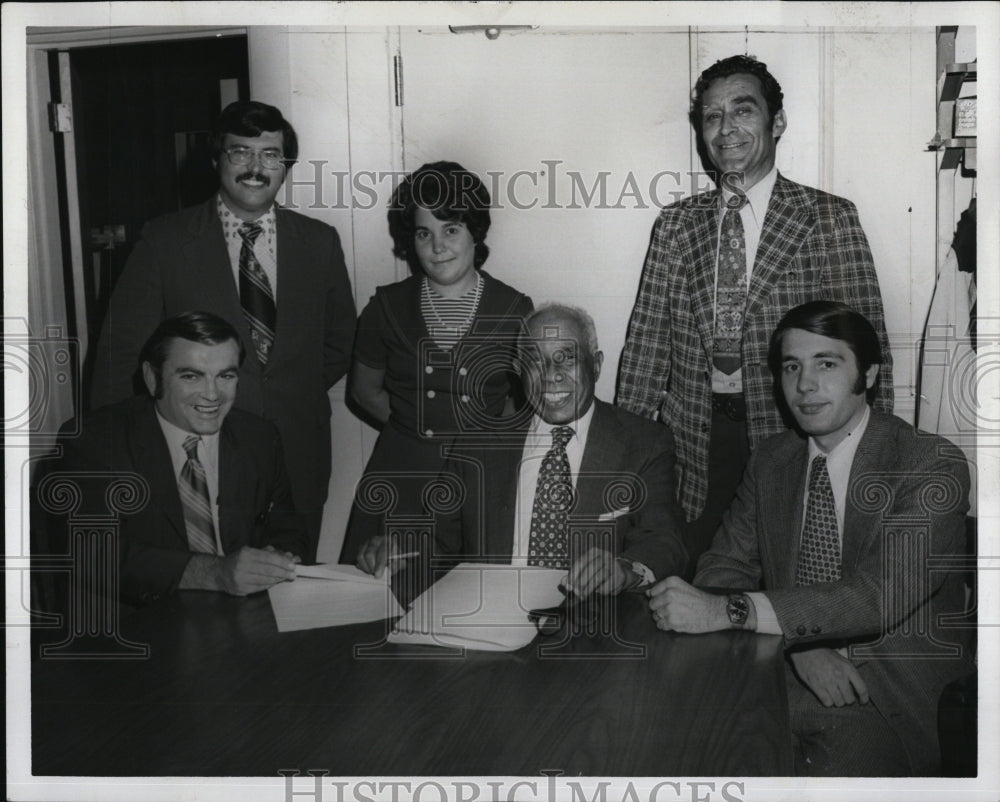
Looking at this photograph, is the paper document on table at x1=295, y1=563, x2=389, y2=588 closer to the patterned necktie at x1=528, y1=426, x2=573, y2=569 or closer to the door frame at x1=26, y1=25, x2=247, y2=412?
the patterned necktie at x1=528, y1=426, x2=573, y2=569

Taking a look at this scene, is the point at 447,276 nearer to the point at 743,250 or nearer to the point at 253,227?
the point at 253,227

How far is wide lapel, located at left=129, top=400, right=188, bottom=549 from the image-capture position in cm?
255

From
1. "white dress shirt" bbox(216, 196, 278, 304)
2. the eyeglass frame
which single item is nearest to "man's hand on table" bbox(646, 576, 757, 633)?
"white dress shirt" bbox(216, 196, 278, 304)

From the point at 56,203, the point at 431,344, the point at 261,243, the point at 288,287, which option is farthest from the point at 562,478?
the point at 56,203

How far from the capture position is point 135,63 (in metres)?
2.52

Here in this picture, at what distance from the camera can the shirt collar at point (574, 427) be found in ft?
8.16

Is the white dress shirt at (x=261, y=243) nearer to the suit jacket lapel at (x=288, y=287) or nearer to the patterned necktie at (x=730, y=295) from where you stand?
the suit jacket lapel at (x=288, y=287)

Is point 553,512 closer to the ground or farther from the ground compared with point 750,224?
closer to the ground

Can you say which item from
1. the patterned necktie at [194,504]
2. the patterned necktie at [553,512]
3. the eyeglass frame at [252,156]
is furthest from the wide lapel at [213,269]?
the patterned necktie at [553,512]

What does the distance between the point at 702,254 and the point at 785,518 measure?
0.59m

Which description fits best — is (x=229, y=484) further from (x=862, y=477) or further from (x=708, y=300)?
(x=862, y=477)

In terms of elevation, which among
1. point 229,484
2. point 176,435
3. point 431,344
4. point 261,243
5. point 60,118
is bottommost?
point 229,484

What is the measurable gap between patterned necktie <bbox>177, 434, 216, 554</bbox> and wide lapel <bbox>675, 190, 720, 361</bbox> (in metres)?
1.13

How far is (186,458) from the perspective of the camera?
2.57 m
